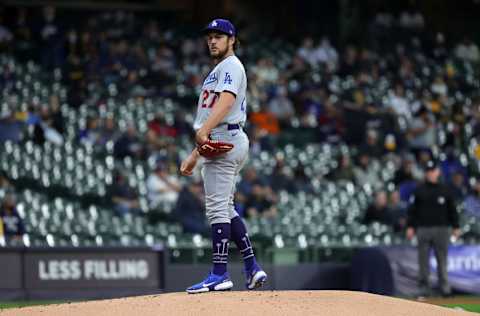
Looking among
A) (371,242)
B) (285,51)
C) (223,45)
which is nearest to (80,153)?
(371,242)

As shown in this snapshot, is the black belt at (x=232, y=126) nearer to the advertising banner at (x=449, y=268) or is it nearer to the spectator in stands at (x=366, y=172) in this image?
the advertising banner at (x=449, y=268)

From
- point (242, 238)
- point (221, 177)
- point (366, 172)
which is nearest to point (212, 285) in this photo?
point (242, 238)

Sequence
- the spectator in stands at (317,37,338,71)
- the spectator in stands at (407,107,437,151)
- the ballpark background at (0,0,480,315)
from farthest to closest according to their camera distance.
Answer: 1. the spectator in stands at (317,37,338,71)
2. the spectator in stands at (407,107,437,151)
3. the ballpark background at (0,0,480,315)

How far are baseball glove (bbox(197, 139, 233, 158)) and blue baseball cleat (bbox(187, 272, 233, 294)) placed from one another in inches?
34.4

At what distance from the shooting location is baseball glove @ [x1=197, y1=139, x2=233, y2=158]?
27.2ft

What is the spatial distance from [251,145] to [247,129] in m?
0.36

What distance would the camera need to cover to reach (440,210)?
15320mm

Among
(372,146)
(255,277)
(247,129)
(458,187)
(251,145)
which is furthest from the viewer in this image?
(372,146)

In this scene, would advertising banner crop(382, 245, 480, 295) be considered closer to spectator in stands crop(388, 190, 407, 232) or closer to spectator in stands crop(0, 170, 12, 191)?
spectator in stands crop(388, 190, 407, 232)

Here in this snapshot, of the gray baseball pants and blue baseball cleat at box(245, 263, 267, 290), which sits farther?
blue baseball cleat at box(245, 263, 267, 290)

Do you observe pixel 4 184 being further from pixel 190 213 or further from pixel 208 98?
pixel 208 98

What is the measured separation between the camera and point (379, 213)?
18.4 metres

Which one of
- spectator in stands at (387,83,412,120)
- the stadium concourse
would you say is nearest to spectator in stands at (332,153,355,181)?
the stadium concourse

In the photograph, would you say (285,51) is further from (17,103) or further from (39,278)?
(39,278)
